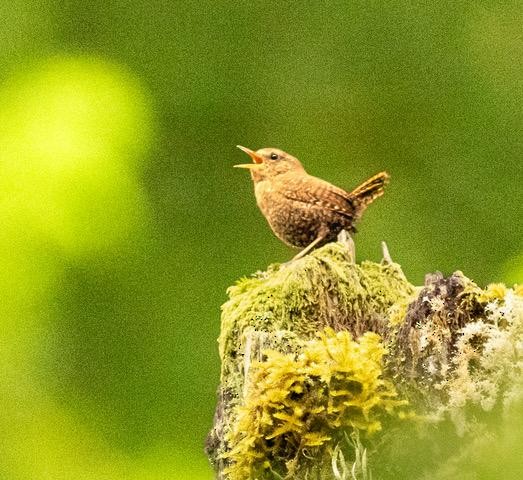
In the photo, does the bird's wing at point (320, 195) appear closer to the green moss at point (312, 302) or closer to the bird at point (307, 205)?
the bird at point (307, 205)

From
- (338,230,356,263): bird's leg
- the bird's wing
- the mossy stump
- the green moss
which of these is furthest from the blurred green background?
the mossy stump

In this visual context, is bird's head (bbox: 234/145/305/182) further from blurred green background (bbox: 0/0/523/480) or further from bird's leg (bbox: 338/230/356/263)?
blurred green background (bbox: 0/0/523/480)

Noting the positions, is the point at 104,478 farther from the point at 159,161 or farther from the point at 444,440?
the point at 444,440

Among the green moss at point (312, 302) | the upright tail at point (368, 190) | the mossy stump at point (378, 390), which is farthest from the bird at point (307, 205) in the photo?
the mossy stump at point (378, 390)

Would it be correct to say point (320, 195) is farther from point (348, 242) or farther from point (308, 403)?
point (308, 403)

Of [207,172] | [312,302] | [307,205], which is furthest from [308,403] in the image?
[207,172]
